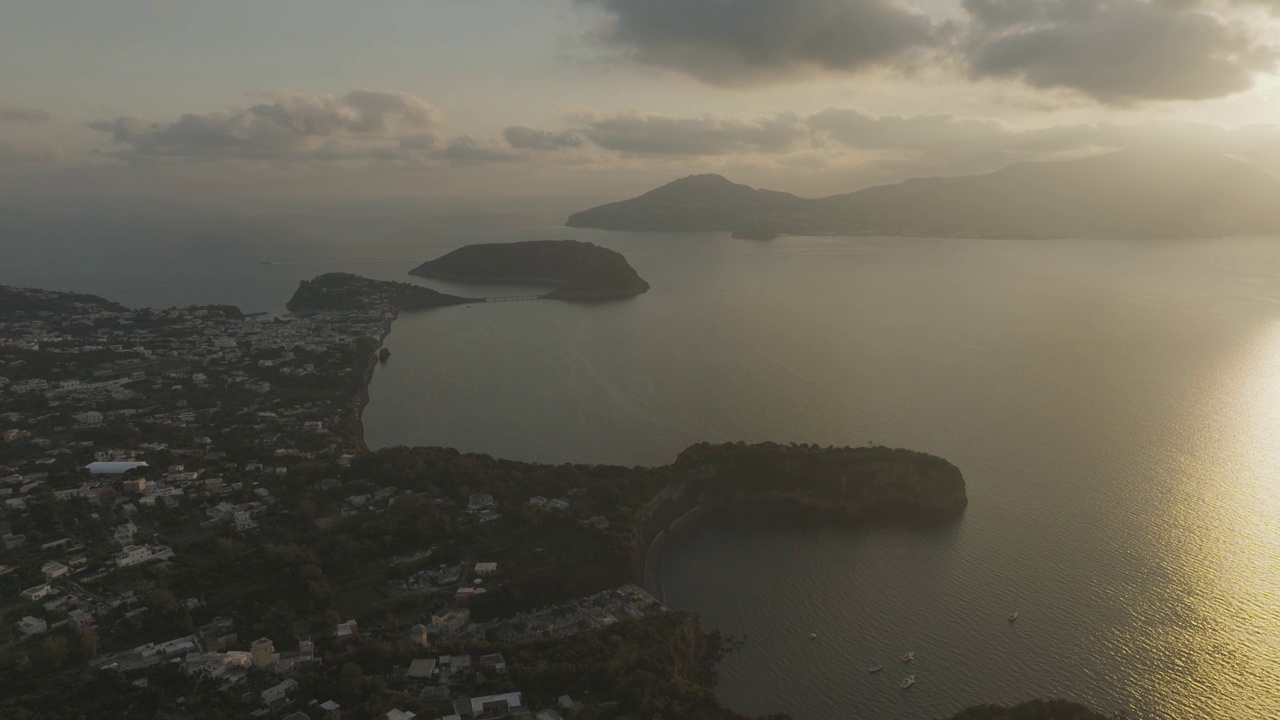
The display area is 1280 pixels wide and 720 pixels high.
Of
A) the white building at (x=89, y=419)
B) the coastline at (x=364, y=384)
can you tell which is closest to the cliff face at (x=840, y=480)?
the coastline at (x=364, y=384)

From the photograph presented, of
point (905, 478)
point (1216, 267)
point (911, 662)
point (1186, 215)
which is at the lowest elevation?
point (911, 662)

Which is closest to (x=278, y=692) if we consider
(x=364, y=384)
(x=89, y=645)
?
(x=89, y=645)

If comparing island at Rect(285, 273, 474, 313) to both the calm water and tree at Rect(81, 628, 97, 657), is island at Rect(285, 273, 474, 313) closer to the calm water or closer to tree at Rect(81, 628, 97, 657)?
the calm water

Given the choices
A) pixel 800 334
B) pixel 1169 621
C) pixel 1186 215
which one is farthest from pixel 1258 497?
pixel 1186 215

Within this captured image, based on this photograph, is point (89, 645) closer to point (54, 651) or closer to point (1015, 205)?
point (54, 651)

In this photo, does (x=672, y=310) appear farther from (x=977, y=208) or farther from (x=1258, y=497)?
(x=977, y=208)

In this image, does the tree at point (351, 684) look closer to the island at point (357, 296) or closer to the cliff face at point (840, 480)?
the cliff face at point (840, 480)

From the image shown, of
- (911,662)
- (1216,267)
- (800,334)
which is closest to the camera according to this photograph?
(911,662)
